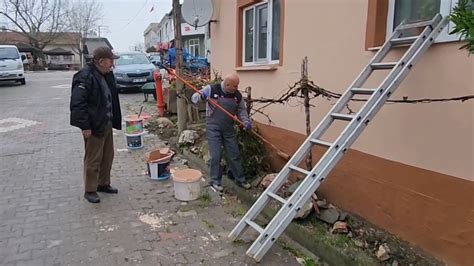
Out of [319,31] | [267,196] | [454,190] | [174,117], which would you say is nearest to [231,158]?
[267,196]

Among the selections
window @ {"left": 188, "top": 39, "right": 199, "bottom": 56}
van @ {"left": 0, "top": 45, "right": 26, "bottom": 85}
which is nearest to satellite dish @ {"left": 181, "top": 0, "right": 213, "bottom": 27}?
van @ {"left": 0, "top": 45, "right": 26, "bottom": 85}

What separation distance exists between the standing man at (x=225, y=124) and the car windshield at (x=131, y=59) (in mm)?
13151

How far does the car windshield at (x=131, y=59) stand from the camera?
17.3 m

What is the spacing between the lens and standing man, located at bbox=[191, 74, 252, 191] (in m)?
5.07

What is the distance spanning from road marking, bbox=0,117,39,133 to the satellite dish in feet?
18.2

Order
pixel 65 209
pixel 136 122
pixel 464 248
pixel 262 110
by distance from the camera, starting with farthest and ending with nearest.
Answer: pixel 136 122 → pixel 262 110 → pixel 65 209 → pixel 464 248

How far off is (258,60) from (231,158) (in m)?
1.87

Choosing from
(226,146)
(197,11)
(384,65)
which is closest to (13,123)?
(197,11)

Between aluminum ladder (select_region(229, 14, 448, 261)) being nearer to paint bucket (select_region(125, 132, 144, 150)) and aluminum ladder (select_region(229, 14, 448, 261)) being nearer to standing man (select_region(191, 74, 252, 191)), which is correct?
standing man (select_region(191, 74, 252, 191))

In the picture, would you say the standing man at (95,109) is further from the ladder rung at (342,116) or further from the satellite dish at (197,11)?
the ladder rung at (342,116)

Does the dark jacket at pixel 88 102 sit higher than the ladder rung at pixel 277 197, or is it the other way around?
the dark jacket at pixel 88 102

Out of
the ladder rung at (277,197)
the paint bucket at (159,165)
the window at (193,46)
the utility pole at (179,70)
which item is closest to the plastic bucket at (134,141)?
the utility pole at (179,70)

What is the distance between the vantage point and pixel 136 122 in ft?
24.4

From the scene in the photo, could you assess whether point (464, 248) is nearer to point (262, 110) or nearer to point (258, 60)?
point (262, 110)
